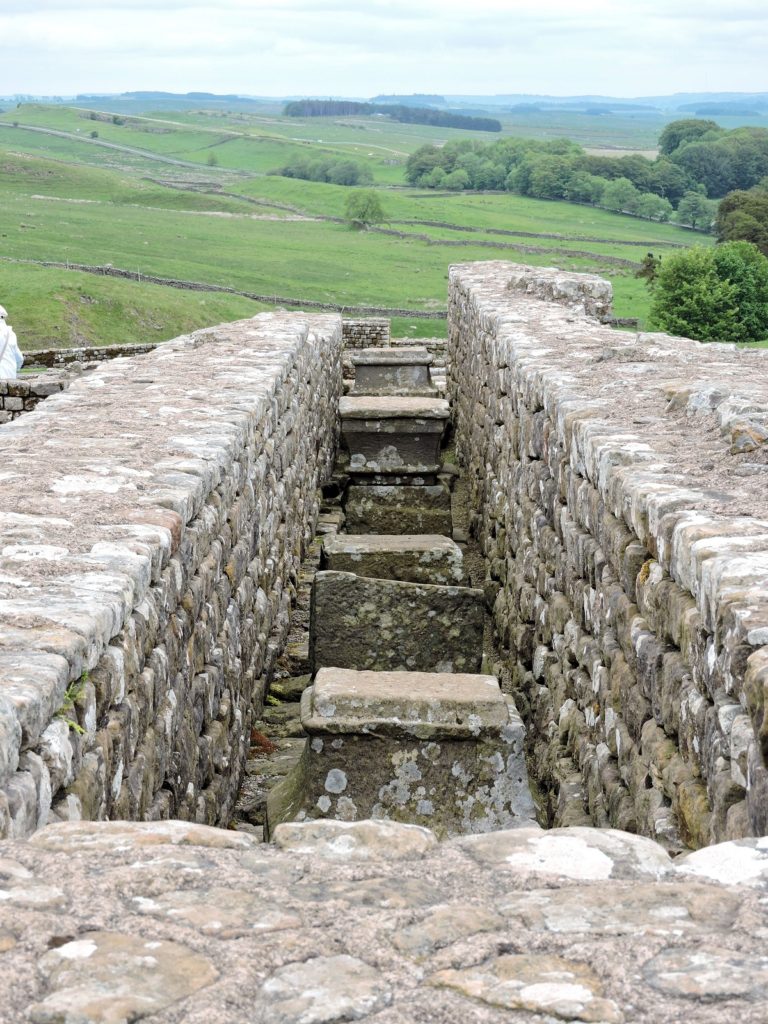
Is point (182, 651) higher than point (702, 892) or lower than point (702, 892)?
lower

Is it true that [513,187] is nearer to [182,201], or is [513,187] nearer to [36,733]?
[182,201]

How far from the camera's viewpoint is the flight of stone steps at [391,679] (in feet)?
18.7

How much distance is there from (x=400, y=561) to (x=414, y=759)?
149 inches

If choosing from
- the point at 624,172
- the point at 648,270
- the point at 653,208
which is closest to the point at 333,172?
the point at 624,172

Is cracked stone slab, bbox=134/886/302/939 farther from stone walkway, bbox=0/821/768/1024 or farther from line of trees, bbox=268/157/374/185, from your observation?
line of trees, bbox=268/157/374/185

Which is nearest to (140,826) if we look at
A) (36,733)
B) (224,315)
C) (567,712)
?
(36,733)

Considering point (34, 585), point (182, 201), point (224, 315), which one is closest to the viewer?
point (34, 585)

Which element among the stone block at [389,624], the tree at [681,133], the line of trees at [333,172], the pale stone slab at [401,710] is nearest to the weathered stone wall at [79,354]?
the stone block at [389,624]

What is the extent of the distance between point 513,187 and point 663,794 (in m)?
131

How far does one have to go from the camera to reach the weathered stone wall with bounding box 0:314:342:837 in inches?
137

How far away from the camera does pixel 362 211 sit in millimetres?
95375

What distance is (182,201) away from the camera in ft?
324

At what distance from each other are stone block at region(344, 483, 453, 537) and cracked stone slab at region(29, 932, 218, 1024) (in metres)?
9.91

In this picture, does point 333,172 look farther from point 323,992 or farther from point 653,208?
point 323,992
